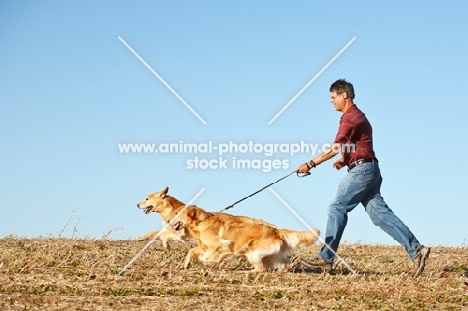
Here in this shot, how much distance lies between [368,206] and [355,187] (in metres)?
0.49

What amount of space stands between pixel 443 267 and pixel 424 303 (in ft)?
11.4

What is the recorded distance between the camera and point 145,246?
11000 millimetres

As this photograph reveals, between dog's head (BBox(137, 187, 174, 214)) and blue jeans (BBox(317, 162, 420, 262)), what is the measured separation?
2985 mm

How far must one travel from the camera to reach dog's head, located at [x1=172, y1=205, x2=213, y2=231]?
1008 cm

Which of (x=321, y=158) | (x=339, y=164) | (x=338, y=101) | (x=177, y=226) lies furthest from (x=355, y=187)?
(x=177, y=226)

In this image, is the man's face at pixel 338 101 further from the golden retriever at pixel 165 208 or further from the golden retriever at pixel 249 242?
the golden retriever at pixel 165 208

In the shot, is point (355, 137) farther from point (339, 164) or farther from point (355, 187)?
point (355, 187)

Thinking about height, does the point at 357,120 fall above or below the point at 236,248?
above

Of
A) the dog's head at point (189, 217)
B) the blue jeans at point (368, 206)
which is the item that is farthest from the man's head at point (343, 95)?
the dog's head at point (189, 217)

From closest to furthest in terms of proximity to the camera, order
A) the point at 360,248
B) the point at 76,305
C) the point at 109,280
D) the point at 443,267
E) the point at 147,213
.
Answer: the point at 76,305 < the point at 109,280 < the point at 443,267 < the point at 147,213 < the point at 360,248

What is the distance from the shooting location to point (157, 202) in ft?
37.4

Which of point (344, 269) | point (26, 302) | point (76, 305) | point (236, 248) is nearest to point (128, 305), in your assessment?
point (76, 305)

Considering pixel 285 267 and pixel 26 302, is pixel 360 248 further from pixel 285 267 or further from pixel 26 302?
pixel 26 302

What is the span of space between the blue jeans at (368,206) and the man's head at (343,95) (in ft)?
2.86
